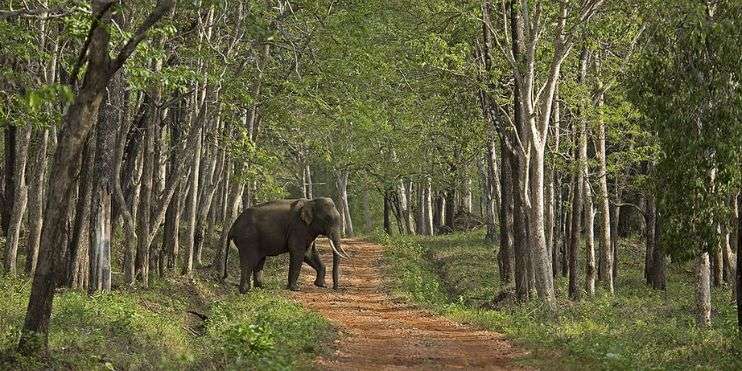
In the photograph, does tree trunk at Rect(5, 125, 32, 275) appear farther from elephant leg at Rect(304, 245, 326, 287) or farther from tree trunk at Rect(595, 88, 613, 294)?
tree trunk at Rect(595, 88, 613, 294)

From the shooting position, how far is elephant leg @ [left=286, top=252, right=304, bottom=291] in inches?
1196

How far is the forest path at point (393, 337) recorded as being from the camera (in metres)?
14.3

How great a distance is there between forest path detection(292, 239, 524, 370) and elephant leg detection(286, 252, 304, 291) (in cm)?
34

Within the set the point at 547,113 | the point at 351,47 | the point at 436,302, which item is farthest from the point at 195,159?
the point at 547,113

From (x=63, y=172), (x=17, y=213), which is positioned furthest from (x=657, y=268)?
(x=63, y=172)

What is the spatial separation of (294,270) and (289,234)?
4.80ft

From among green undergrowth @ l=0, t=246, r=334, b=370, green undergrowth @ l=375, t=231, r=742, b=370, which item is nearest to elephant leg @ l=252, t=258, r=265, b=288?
green undergrowth @ l=375, t=231, r=742, b=370

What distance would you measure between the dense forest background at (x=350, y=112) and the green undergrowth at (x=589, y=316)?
10.5 inches

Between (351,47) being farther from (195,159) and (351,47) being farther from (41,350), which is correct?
(41,350)

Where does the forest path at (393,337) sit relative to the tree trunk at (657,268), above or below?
below

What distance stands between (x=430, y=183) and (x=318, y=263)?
25678 millimetres

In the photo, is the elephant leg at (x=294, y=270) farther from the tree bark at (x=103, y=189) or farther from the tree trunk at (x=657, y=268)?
the tree trunk at (x=657, y=268)

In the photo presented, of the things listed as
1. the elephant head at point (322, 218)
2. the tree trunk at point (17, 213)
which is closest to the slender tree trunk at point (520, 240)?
the elephant head at point (322, 218)

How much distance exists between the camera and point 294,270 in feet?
101
